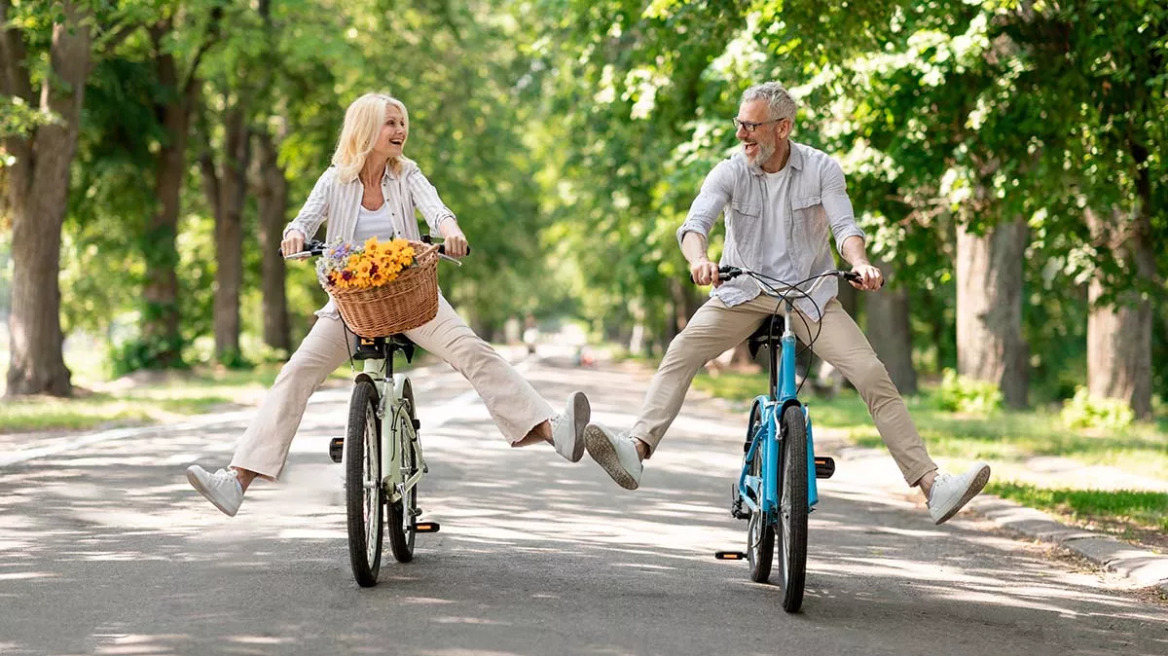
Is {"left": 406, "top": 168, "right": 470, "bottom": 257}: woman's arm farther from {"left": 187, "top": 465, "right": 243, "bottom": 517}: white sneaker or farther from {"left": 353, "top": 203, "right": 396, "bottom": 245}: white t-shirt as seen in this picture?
{"left": 187, "top": 465, "right": 243, "bottom": 517}: white sneaker

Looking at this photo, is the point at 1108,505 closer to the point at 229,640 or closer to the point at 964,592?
the point at 964,592

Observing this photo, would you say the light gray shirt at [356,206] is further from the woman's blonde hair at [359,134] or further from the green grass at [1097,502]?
the green grass at [1097,502]

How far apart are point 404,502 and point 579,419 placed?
2.86ft

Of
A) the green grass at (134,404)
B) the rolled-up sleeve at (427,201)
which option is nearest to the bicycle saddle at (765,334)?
the rolled-up sleeve at (427,201)

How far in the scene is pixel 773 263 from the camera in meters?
6.44

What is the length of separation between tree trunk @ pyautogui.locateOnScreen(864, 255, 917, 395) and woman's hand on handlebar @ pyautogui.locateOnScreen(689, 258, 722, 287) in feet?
62.5

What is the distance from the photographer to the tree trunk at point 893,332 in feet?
83.8

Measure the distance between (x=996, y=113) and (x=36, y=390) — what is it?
1322 centimetres

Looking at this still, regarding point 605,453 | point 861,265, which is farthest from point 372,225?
point 861,265

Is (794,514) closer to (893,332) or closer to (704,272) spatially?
(704,272)

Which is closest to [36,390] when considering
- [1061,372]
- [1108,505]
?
[1108,505]

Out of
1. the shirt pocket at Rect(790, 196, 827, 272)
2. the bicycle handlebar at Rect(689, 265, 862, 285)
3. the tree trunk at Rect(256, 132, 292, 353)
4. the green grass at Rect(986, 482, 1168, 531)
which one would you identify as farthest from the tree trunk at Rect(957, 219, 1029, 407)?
the tree trunk at Rect(256, 132, 292, 353)

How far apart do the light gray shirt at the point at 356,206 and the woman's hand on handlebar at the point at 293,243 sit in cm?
13

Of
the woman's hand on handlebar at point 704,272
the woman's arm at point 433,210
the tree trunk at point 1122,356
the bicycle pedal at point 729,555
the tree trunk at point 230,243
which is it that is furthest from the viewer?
the tree trunk at point 230,243
